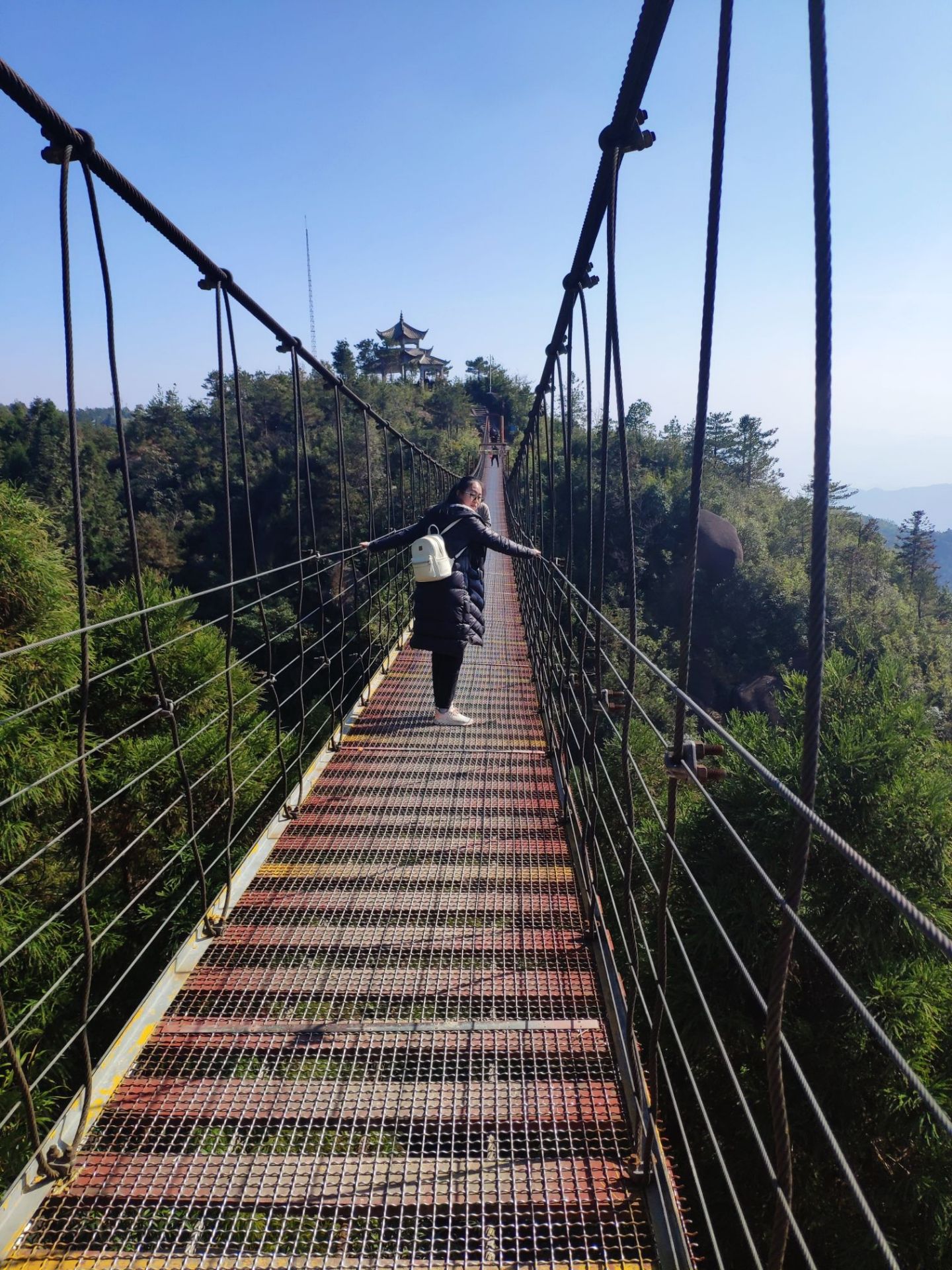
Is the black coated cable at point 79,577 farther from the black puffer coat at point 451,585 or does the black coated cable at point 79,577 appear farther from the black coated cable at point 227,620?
the black puffer coat at point 451,585

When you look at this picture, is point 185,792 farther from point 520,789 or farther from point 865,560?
point 865,560

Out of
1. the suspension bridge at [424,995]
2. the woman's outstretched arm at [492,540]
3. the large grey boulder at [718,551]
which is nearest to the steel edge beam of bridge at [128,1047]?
the suspension bridge at [424,995]

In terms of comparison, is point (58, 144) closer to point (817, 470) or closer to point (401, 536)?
point (817, 470)

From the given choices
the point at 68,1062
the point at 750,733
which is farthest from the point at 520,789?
the point at 750,733

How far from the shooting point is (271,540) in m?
32.0

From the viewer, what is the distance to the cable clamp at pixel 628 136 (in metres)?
1.98

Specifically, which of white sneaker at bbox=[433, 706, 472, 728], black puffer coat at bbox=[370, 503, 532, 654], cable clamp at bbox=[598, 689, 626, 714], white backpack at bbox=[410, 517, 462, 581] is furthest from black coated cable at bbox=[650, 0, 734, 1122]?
white sneaker at bbox=[433, 706, 472, 728]

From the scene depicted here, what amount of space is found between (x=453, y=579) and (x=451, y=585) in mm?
29

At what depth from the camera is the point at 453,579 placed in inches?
148

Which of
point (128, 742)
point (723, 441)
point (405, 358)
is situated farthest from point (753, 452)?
point (128, 742)

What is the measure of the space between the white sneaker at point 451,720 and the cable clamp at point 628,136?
9.54ft

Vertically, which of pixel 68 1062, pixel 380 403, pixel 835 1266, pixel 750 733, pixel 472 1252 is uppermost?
pixel 380 403

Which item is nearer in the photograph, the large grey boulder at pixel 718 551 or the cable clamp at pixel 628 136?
the cable clamp at pixel 628 136

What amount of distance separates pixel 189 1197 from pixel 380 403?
40469 mm
